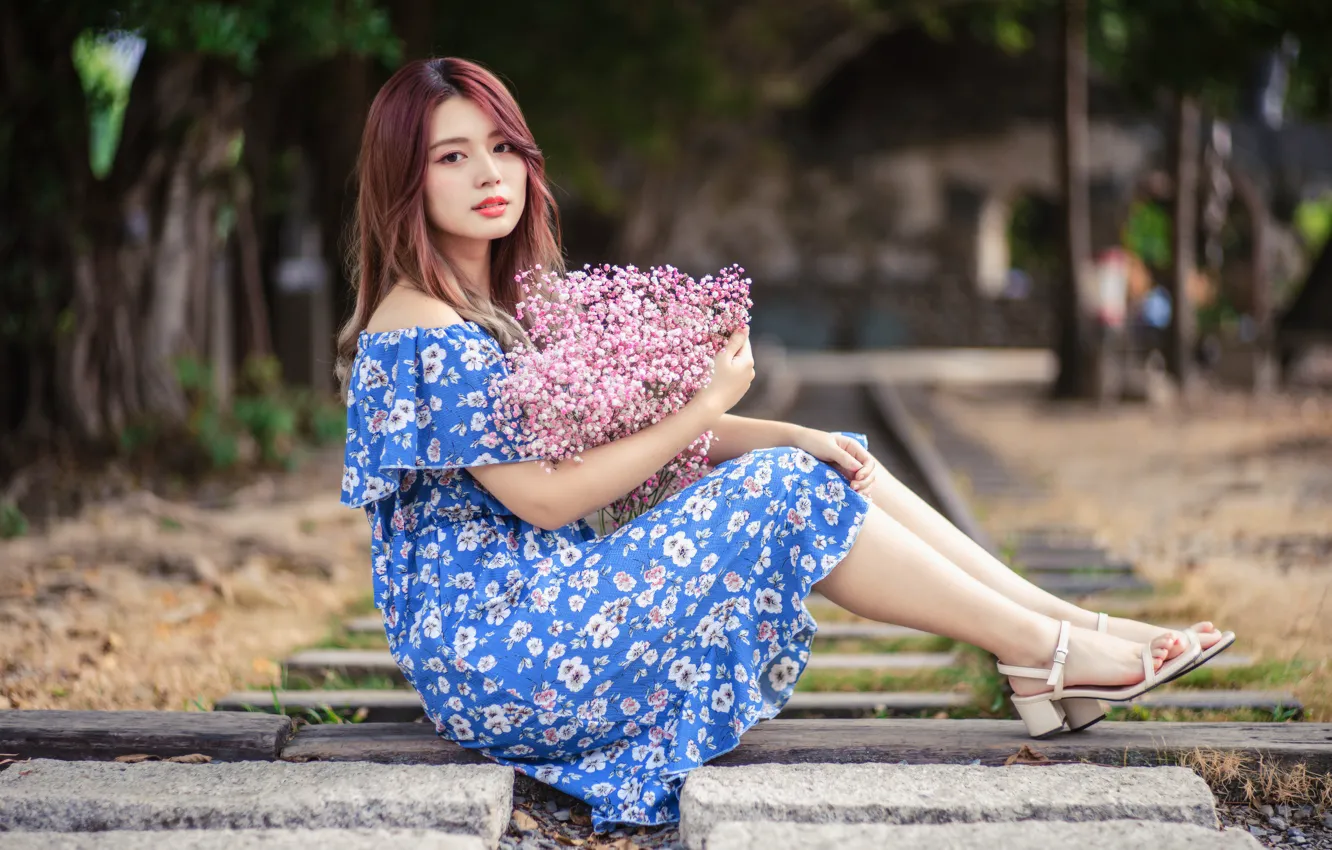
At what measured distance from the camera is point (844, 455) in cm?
274

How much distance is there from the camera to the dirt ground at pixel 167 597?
3.78 m

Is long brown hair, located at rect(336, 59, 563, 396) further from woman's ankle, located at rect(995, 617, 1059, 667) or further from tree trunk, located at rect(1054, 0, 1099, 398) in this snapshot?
tree trunk, located at rect(1054, 0, 1099, 398)

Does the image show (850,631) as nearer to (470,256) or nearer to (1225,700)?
(1225,700)

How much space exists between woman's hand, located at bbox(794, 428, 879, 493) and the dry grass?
88 centimetres

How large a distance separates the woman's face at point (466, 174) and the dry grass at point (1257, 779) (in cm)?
186

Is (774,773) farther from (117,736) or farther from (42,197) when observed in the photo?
(42,197)

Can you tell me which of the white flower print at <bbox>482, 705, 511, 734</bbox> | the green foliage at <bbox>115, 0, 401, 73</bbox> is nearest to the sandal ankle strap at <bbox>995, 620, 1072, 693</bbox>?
the white flower print at <bbox>482, 705, 511, 734</bbox>

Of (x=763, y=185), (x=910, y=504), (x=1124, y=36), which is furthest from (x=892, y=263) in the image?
(x=910, y=504)

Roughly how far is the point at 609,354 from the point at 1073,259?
12844 millimetres

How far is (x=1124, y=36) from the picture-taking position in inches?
562

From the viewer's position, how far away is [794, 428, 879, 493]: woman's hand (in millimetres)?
2746

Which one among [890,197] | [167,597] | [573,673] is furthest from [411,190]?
[890,197]

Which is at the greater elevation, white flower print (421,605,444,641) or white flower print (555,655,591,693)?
white flower print (421,605,444,641)

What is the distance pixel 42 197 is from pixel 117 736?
605 cm
